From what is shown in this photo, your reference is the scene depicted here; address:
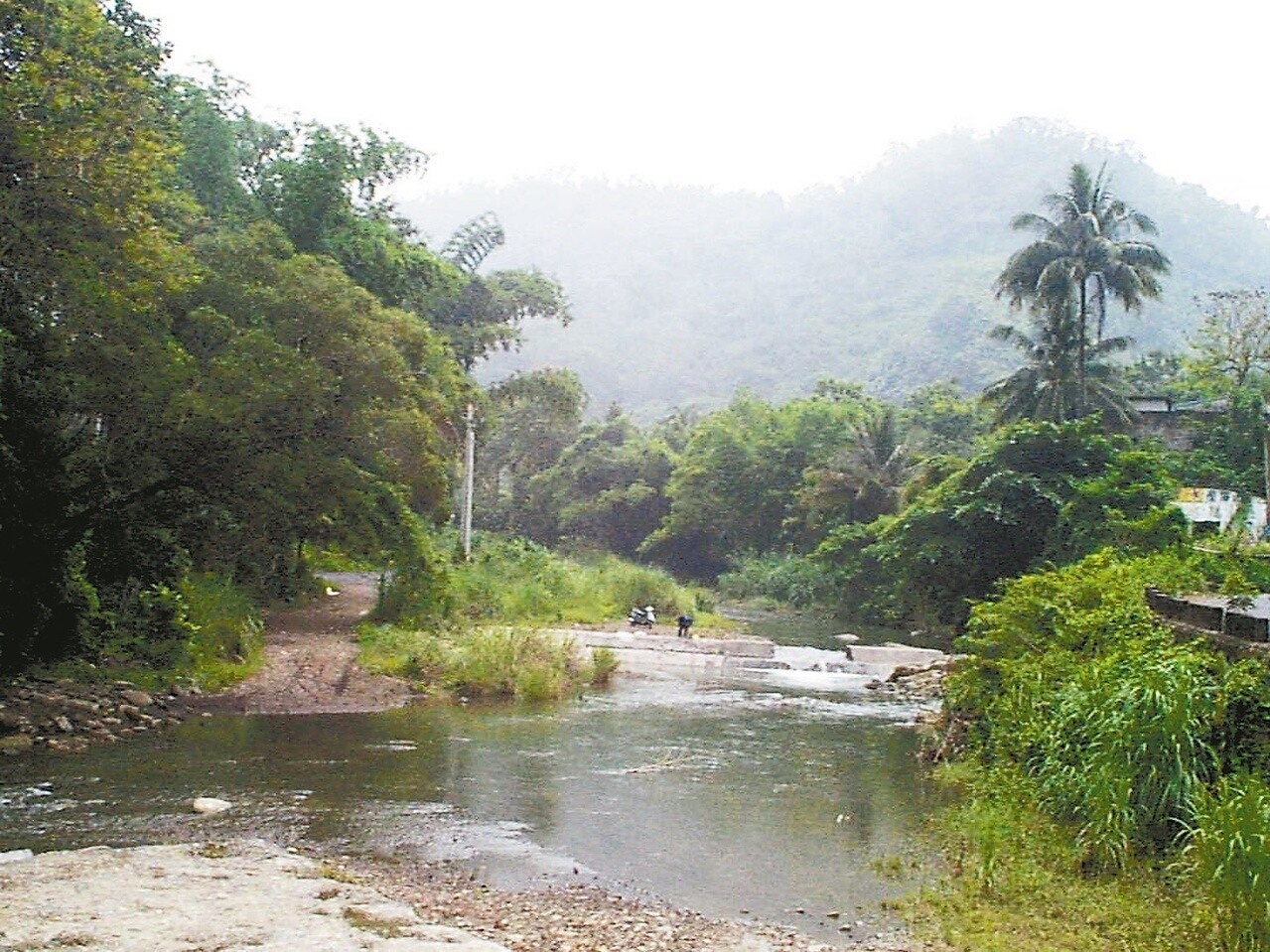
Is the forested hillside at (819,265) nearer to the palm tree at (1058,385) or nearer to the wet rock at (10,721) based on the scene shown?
the palm tree at (1058,385)

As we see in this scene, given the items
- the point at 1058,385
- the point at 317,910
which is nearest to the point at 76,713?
the point at 317,910

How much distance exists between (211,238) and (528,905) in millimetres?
16559

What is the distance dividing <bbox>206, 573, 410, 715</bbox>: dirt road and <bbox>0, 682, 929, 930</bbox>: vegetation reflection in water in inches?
29.6

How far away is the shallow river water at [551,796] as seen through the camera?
926cm

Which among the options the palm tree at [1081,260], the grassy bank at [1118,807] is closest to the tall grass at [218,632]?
the grassy bank at [1118,807]

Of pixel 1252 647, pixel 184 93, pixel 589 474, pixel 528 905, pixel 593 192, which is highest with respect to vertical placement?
pixel 593 192

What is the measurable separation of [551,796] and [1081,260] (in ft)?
96.7

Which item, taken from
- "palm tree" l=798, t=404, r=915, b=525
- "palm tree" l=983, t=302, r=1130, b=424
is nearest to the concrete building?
"palm tree" l=983, t=302, r=1130, b=424

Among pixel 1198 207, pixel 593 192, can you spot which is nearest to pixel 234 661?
pixel 1198 207

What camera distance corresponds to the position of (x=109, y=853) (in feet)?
28.8

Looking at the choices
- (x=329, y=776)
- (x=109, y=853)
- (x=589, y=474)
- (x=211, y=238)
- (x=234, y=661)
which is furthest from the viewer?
(x=589, y=474)

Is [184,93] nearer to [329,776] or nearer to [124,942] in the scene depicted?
[329,776]

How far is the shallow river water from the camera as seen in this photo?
926cm

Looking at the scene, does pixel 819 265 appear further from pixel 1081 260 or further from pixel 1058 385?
pixel 1058 385
